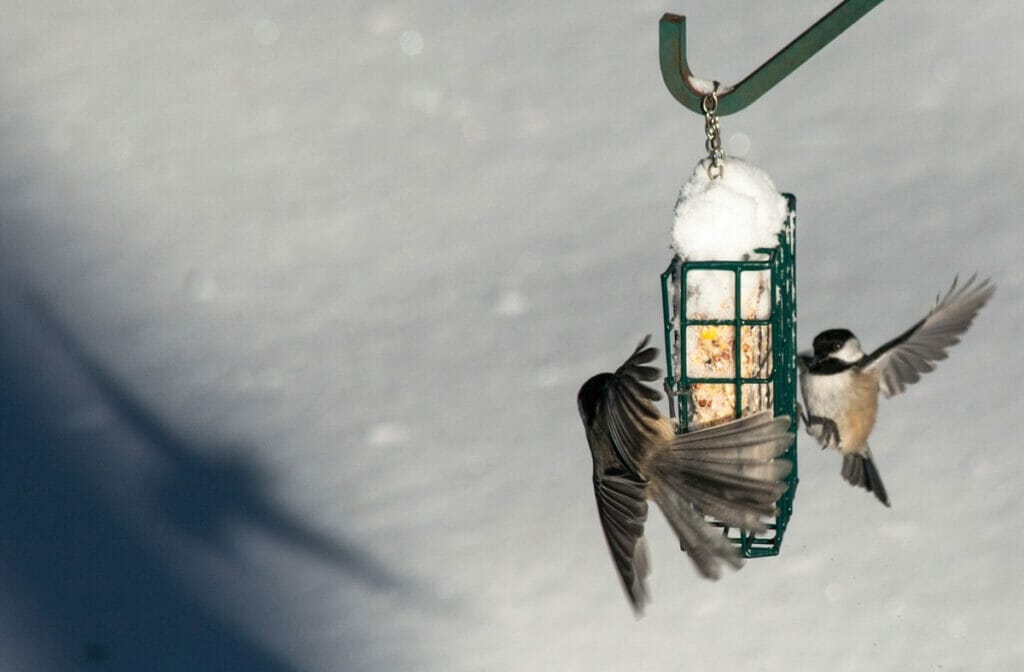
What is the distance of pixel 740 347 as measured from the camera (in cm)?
302

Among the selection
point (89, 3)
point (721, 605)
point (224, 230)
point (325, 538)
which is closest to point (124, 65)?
point (89, 3)

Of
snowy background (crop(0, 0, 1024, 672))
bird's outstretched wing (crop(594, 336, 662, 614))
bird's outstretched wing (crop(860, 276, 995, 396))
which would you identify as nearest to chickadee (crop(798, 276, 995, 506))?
bird's outstretched wing (crop(860, 276, 995, 396))

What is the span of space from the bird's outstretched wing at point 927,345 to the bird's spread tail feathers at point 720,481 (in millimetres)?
819

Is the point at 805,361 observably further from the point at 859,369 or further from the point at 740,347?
the point at 740,347

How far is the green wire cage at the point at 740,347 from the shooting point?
9.82ft

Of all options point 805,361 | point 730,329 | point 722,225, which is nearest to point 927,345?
point 805,361

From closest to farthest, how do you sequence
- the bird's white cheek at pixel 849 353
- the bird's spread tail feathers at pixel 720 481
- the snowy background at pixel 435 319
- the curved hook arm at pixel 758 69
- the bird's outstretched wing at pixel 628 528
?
the curved hook arm at pixel 758 69 < the bird's spread tail feathers at pixel 720 481 < the bird's outstretched wing at pixel 628 528 < the bird's white cheek at pixel 849 353 < the snowy background at pixel 435 319

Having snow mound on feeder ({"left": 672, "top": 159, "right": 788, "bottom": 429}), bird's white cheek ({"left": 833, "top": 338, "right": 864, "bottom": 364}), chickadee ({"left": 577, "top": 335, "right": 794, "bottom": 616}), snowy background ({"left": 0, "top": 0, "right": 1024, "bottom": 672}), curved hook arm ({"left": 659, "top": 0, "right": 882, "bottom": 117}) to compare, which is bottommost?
snowy background ({"left": 0, "top": 0, "right": 1024, "bottom": 672})

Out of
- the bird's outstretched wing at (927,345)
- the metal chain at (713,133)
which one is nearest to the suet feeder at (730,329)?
the metal chain at (713,133)

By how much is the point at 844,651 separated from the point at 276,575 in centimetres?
186

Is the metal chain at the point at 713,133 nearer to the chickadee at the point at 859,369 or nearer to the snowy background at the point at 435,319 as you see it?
the chickadee at the point at 859,369

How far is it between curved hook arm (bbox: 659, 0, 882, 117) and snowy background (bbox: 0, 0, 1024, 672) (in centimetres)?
243

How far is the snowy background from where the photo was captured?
486 centimetres

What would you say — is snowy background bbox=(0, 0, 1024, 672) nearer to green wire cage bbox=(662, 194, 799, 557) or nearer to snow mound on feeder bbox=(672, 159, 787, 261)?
green wire cage bbox=(662, 194, 799, 557)
